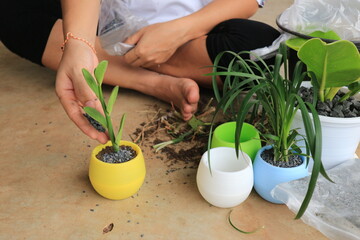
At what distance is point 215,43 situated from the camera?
133 centimetres

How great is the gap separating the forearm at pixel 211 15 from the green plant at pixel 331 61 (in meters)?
0.52

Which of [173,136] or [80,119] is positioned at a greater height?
[80,119]

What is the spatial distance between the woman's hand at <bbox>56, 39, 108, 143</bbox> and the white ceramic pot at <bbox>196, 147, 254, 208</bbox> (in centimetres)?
25

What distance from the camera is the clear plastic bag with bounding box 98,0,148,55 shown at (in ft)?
4.58

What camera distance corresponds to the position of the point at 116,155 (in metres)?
0.94

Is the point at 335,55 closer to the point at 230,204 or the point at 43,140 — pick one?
the point at 230,204

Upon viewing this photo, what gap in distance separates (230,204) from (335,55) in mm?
384

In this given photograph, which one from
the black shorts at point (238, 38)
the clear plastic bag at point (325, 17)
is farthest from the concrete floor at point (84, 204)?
the clear plastic bag at point (325, 17)

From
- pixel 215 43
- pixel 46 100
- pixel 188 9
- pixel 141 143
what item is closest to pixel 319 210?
pixel 141 143

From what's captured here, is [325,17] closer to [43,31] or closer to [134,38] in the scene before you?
[134,38]

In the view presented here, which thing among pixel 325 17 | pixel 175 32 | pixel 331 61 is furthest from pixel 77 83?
pixel 325 17

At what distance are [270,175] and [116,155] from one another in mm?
343

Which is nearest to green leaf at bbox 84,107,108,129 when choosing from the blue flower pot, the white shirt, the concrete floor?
the concrete floor

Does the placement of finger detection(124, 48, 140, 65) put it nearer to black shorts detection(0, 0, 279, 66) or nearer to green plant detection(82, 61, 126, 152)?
black shorts detection(0, 0, 279, 66)
